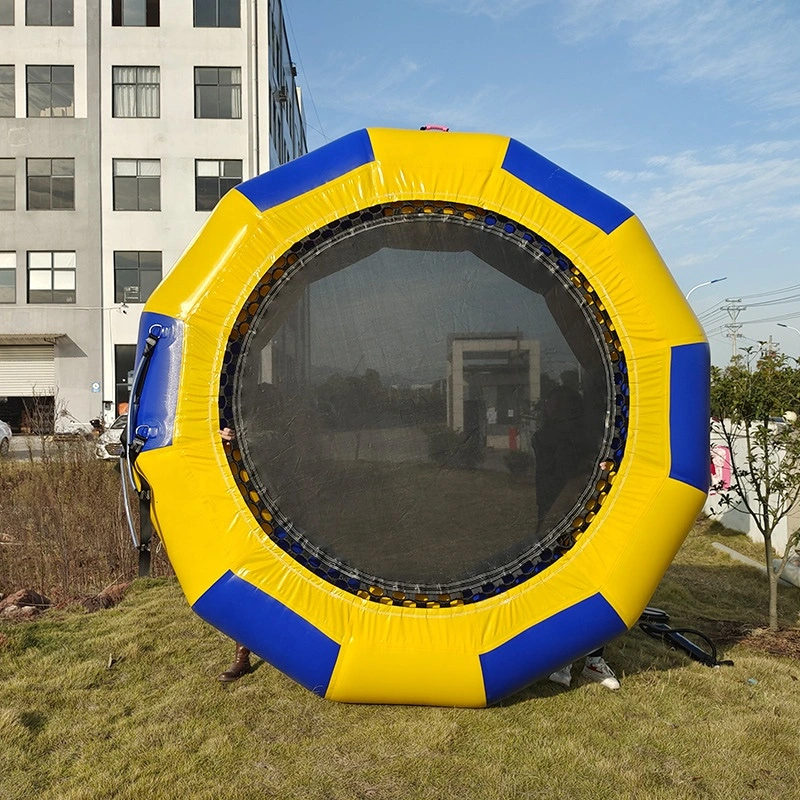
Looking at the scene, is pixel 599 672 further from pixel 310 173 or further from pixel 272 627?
pixel 310 173

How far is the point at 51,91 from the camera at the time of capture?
24781 mm

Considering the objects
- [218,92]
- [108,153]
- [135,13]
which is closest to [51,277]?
[108,153]

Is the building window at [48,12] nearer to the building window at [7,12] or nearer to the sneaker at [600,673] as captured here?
the building window at [7,12]

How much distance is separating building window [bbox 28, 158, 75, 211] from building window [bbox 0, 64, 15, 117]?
168 cm

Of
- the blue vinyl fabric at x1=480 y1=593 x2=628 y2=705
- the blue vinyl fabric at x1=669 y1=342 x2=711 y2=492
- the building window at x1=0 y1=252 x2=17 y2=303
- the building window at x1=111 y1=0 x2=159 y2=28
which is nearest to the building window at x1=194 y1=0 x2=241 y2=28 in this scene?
the building window at x1=111 y1=0 x2=159 y2=28

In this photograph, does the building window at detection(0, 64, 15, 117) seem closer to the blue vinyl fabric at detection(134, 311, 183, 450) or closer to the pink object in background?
the pink object in background

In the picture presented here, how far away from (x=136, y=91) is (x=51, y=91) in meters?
2.69

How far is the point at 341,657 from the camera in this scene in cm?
341

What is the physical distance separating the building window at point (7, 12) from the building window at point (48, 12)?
48 cm

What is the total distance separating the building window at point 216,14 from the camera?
24688mm

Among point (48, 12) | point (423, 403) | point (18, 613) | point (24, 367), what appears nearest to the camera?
point (423, 403)

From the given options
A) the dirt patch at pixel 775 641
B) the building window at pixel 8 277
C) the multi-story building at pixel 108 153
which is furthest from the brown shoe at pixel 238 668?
the building window at pixel 8 277

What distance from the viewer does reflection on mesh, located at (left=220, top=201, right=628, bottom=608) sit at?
338 centimetres

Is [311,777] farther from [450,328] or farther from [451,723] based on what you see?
[450,328]
